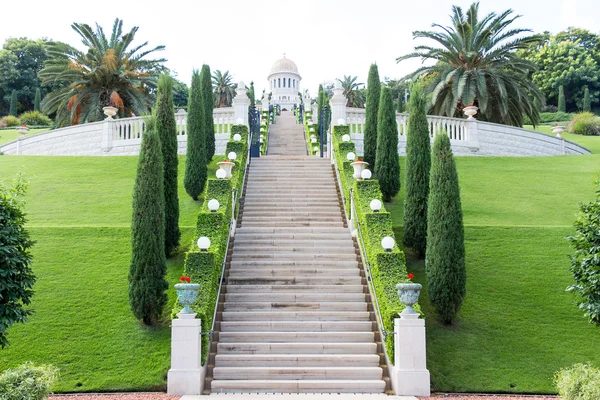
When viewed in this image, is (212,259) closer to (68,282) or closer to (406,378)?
(68,282)

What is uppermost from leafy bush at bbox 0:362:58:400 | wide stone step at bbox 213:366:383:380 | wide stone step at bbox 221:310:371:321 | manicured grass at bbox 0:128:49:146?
manicured grass at bbox 0:128:49:146

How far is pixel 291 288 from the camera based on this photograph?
1189 cm

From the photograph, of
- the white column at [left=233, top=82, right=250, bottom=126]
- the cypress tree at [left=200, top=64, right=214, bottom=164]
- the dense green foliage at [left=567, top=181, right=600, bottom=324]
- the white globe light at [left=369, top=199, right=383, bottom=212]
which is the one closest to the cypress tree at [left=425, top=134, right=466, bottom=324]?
the white globe light at [left=369, top=199, right=383, bottom=212]

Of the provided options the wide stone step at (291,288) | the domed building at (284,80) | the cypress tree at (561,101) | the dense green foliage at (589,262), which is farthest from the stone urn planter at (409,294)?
the domed building at (284,80)

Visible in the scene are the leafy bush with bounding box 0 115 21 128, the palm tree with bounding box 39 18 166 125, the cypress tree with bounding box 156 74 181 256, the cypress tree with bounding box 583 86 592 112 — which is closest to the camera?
the cypress tree with bounding box 156 74 181 256

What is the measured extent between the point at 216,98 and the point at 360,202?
43.2 meters

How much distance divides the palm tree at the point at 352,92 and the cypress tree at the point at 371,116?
3463 cm

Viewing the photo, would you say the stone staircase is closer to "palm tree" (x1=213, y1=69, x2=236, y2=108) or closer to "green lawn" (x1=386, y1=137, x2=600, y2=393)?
"green lawn" (x1=386, y1=137, x2=600, y2=393)

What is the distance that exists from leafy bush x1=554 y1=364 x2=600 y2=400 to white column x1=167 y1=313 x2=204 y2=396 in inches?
247

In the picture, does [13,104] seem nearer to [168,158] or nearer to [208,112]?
[208,112]

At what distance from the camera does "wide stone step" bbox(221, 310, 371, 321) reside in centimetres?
1103

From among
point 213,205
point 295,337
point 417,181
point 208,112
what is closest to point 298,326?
point 295,337

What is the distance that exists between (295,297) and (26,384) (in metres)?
5.84

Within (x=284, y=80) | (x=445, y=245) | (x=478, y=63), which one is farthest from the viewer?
(x=284, y=80)
